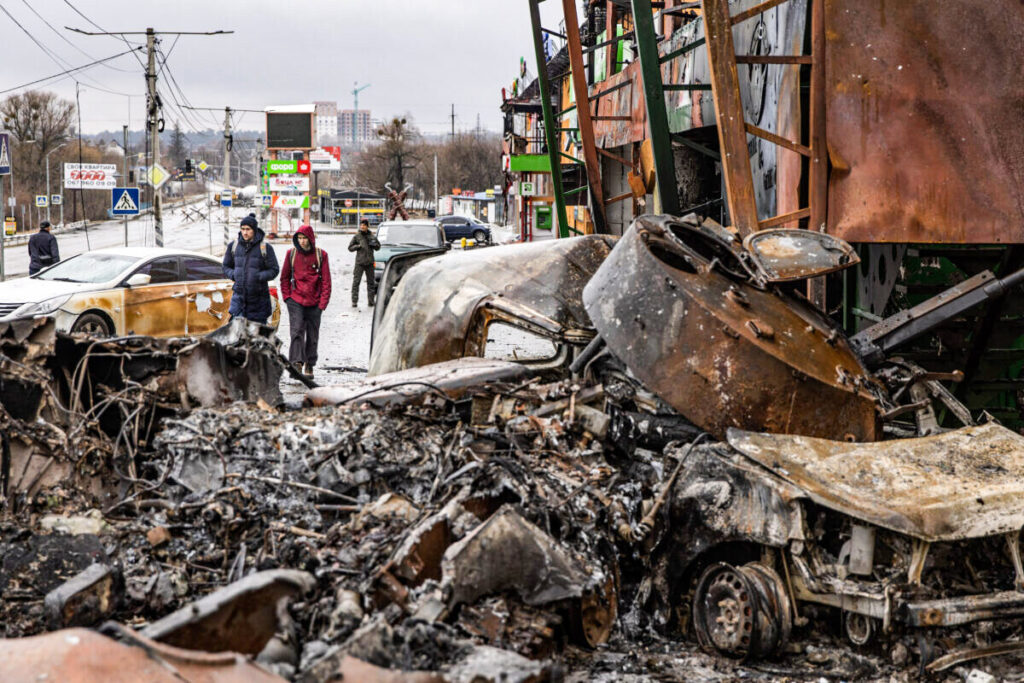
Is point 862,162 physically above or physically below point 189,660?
above

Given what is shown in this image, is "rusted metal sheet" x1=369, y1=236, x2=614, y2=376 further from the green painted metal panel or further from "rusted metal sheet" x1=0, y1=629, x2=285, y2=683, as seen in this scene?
the green painted metal panel

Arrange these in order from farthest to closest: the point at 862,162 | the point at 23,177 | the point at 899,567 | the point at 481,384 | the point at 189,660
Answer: the point at 23,177, the point at 862,162, the point at 481,384, the point at 899,567, the point at 189,660

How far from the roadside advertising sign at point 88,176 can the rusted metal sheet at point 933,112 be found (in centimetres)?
2852

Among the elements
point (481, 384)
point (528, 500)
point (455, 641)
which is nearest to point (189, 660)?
point (455, 641)

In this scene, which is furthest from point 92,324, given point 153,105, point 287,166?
point 287,166

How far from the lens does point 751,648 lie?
14.0ft

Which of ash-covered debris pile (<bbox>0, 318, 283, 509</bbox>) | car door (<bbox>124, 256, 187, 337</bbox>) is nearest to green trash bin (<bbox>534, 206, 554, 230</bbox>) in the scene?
car door (<bbox>124, 256, 187, 337</bbox>)

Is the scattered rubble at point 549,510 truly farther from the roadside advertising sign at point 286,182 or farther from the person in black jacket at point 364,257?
the roadside advertising sign at point 286,182

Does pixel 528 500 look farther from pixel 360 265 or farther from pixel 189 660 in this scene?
pixel 360 265

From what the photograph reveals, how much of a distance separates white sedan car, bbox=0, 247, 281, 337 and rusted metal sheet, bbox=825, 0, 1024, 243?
7.70 meters

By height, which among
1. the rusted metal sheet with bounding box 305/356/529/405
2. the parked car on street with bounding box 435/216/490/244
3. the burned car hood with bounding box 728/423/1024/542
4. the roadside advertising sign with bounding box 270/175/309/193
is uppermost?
A: the roadside advertising sign with bounding box 270/175/309/193

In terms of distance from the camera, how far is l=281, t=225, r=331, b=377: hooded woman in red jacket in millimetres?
11312

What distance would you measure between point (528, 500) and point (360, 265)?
14659mm

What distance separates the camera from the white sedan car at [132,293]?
12.4 m
